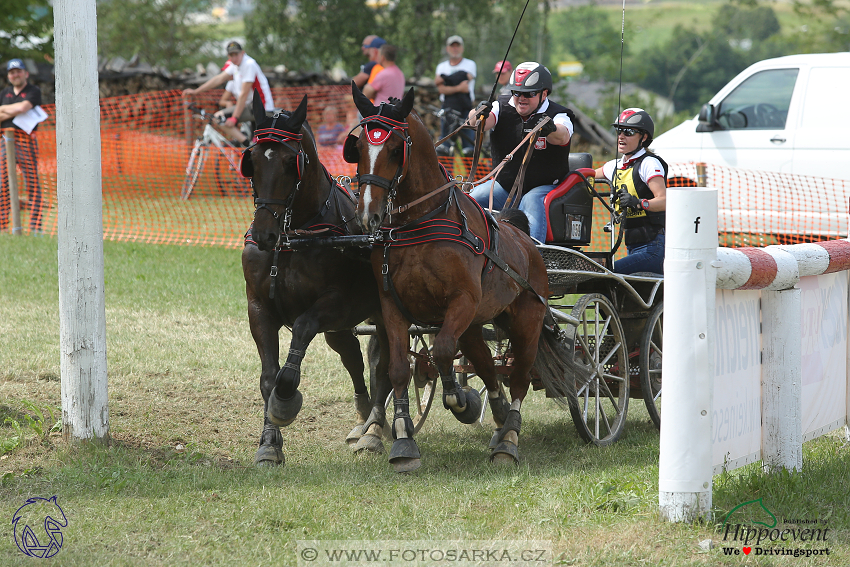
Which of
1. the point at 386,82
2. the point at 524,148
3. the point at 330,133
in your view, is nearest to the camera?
the point at 524,148

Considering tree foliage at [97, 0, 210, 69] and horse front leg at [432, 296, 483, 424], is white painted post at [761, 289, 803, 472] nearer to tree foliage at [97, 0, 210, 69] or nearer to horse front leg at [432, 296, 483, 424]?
horse front leg at [432, 296, 483, 424]

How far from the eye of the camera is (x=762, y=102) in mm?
11461

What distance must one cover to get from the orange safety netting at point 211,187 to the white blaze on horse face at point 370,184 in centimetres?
682

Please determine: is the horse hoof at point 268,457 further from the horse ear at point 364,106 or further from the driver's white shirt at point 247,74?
the driver's white shirt at point 247,74

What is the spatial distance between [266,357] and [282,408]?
0.35 m

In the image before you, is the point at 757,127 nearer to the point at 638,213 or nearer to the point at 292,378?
the point at 638,213

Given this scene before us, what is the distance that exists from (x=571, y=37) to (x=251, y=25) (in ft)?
131

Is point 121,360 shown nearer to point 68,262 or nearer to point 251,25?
point 68,262

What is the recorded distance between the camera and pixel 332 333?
19.7 feet

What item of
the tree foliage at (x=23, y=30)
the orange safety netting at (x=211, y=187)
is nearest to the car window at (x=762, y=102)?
the orange safety netting at (x=211, y=187)

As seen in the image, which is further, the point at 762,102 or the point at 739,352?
the point at 762,102

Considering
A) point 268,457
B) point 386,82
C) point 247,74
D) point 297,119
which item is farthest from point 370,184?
point 247,74

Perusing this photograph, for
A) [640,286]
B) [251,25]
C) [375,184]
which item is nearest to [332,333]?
[375,184]

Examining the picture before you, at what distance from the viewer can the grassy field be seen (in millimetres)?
3875
